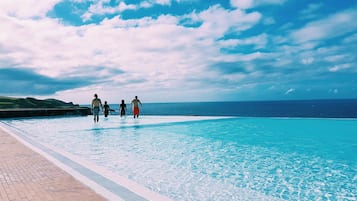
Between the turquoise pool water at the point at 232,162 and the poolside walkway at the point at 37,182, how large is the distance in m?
1.35

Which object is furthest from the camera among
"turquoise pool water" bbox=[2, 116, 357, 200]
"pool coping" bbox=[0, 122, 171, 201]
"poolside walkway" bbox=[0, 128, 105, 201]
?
"turquoise pool water" bbox=[2, 116, 357, 200]

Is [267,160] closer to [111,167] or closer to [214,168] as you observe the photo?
[214,168]

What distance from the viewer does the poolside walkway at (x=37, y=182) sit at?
4.11 m

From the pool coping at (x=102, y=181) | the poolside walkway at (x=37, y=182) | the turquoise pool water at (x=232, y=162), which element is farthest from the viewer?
the turquoise pool water at (x=232, y=162)

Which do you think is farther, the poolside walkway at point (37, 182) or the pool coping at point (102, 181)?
the pool coping at point (102, 181)

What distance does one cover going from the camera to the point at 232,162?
25.0ft

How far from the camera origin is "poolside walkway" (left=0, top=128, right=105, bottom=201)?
411 cm

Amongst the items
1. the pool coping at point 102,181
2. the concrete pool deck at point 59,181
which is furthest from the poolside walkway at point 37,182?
the pool coping at point 102,181

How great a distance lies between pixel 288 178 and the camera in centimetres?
617

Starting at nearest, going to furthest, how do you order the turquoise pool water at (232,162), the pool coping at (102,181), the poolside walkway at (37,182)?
the poolside walkway at (37,182)
the pool coping at (102,181)
the turquoise pool water at (232,162)

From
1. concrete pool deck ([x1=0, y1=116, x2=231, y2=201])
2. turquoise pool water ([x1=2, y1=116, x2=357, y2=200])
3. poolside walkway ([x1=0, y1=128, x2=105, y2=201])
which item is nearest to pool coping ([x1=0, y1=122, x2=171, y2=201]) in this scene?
concrete pool deck ([x1=0, y1=116, x2=231, y2=201])

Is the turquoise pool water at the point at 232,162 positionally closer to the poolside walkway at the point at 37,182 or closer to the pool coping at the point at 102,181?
the pool coping at the point at 102,181

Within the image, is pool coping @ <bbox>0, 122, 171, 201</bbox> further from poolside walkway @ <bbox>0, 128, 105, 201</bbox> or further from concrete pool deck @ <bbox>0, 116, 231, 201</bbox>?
poolside walkway @ <bbox>0, 128, 105, 201</bbox>

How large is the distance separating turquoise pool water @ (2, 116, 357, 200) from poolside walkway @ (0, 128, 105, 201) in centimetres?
135
